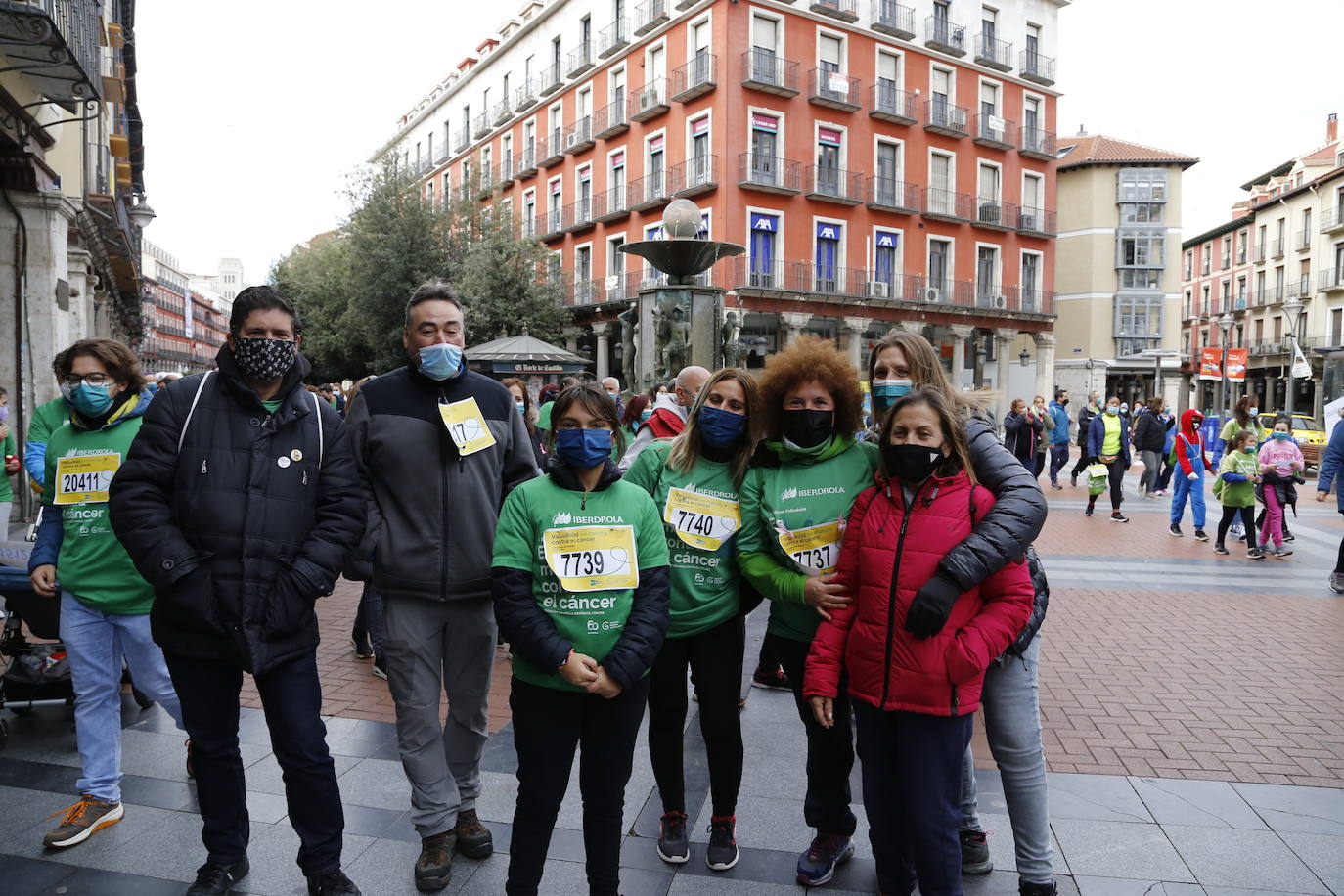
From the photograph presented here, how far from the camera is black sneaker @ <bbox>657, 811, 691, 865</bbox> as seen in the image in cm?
345

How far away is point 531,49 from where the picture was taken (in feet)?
134

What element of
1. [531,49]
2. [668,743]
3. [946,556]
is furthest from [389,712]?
[531,49]

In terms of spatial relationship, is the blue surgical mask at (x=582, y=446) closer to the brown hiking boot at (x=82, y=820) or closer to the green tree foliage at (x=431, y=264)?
the brown hiking boot at (x=82, y=820)

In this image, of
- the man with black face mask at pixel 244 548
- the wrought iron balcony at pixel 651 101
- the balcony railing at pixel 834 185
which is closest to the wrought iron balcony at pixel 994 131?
the balcony railing at pixel 834 185

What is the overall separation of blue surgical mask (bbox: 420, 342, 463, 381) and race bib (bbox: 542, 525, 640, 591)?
0.93m

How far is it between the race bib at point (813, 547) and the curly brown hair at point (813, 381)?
399 millimetres

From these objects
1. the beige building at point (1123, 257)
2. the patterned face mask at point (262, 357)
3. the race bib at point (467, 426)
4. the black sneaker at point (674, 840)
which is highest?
the beige building at point (1123, 257)

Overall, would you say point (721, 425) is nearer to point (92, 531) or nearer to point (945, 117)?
point (92, 531)

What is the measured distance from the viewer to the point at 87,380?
377cm

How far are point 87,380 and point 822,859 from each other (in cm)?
350

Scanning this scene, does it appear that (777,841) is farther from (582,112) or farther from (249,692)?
(582,112)

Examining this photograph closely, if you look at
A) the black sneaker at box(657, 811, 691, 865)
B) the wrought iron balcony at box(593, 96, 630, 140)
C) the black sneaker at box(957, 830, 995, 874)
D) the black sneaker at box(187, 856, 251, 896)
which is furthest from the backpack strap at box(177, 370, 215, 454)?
the wrought iron balcony at box(593, 96, 630, 140)

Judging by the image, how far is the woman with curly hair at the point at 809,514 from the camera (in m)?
3.32

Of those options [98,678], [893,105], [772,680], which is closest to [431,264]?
[893,105]
